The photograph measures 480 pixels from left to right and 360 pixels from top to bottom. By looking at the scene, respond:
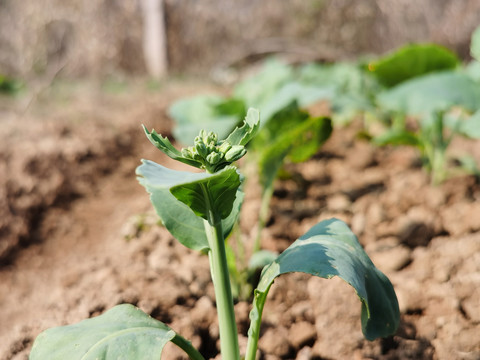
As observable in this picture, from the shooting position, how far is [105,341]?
91 centimetres

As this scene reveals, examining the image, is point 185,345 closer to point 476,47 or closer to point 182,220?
point 182,220

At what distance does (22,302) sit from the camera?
183 centimetres

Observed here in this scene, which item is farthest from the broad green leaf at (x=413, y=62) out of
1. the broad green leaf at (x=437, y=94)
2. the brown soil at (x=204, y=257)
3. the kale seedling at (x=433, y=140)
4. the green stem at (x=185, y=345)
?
the green stem at (x=185, y=345)

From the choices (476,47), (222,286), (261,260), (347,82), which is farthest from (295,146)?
(347,82)

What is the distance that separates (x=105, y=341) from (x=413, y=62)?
212 cm

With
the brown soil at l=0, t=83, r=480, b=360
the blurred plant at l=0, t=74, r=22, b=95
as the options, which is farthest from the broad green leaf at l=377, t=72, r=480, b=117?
the blurred plant at l=0, t=74, r=22, b=95

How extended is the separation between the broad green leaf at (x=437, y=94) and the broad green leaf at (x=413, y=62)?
1.30 ft

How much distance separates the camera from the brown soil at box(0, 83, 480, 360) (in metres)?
1.27

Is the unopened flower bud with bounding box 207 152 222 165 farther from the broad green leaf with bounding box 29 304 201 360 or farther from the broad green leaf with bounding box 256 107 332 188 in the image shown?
the broad green leaf with bounding box 256 107 332 188

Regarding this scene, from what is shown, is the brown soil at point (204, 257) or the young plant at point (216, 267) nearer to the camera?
the young plant at point (216, 267)

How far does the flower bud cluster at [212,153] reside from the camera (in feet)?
2.85

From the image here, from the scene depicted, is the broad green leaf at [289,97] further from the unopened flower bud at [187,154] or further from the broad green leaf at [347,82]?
the unopened flower bud at [187,154]

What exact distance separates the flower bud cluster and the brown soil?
0.60 m

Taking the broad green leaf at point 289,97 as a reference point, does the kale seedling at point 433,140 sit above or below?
below
